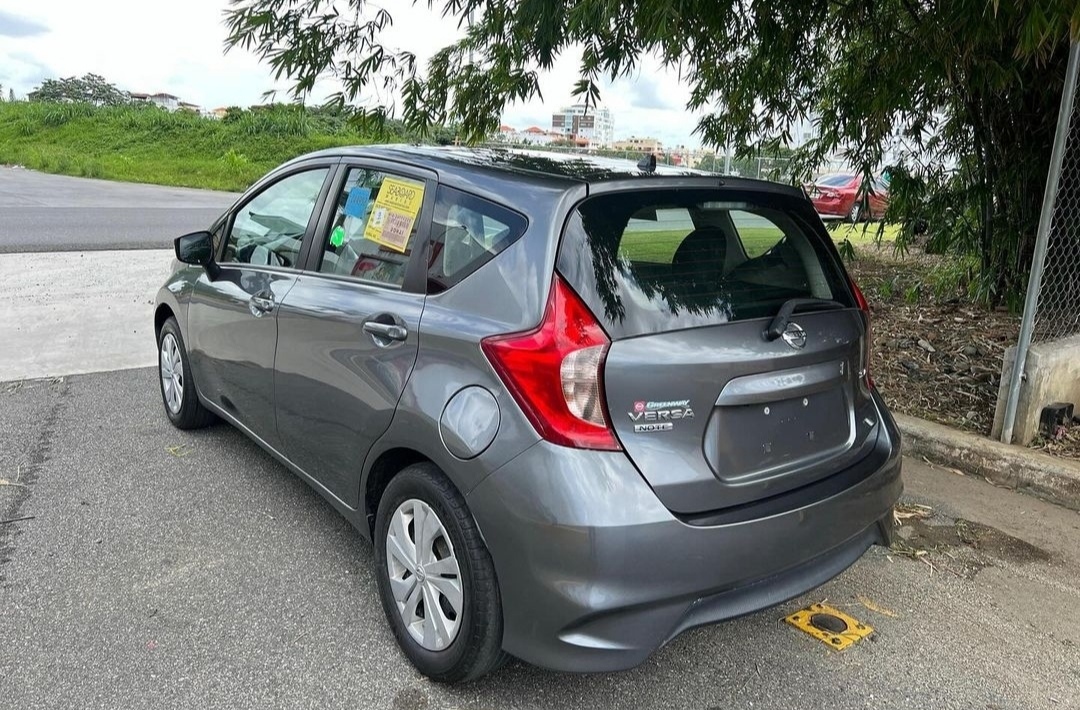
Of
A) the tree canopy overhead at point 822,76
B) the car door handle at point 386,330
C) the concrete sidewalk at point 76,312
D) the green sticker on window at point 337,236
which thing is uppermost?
the tree canopy overhead at point 822,76

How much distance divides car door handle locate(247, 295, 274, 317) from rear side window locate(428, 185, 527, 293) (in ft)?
3.53

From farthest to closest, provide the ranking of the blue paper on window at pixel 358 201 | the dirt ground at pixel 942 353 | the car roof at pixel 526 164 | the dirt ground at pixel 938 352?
the dirt ground at pixel 938 352
the dirt ground at pixel 942 353
the blue paper on window at pixel 358 201
the car roof at pixel 526 164

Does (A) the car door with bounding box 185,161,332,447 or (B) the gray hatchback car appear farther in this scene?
(A) the car door with bounding box 185,161,332,447

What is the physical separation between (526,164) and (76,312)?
6173 mm

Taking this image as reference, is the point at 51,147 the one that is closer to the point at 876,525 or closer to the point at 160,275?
the point at 160,275

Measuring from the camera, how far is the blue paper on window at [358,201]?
3275mm

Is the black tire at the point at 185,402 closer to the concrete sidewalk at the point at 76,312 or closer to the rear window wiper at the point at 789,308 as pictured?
the concrete sidewalk at the point at 76,312

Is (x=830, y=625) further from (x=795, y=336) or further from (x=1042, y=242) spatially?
(x=1042, y=242)

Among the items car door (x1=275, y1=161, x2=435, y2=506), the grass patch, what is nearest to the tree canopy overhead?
car door (x1=275, y1=161, x2=435, y2=506)

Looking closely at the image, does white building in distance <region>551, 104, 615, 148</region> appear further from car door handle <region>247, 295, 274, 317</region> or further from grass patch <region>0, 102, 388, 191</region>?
grass patch <region>0, 102, 388, 191</region>

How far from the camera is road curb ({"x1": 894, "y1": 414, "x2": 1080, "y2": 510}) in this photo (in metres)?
4.10

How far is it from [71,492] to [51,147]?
35.4m

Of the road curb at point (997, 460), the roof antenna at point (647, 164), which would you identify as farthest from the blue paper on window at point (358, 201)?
the road curb at point (997, 460)

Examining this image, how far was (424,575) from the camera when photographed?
2.65 metres
